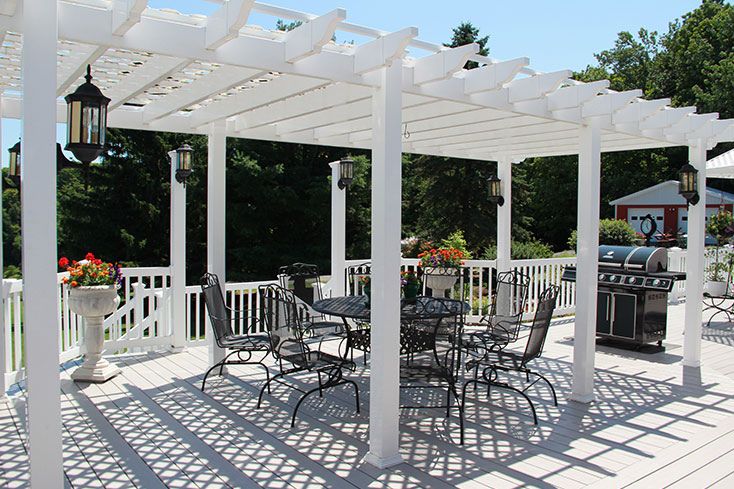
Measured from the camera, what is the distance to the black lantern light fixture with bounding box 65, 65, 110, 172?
9.77ft

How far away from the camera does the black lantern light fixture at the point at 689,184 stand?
6.14 m

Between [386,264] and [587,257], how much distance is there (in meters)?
2.27

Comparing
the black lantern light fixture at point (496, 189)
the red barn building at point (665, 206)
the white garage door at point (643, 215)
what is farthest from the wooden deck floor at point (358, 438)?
the white garage door at point (643, 215)

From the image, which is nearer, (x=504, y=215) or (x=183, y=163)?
(x=183, y=163)

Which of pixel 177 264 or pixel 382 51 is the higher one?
pixel 382 51

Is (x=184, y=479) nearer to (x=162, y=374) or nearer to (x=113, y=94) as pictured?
(x=162, y=374)

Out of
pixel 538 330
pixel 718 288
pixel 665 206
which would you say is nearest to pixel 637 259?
pixel 718 288

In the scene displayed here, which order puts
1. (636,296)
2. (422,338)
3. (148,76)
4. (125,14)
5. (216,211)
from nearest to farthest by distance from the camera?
(125,14), (148,76), (422,338), (216,211), (636,296)

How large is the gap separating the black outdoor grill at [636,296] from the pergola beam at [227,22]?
18.7 ft

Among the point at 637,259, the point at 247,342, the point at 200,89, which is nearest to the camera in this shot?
the point at 200,89

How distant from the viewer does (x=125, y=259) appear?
701 inches

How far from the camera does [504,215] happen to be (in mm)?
8625

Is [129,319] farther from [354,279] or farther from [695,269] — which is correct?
[695,269]

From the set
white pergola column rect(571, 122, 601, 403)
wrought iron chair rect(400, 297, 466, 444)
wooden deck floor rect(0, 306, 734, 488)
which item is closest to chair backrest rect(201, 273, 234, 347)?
wooden deck floor rect(0, 306, 734, 488)
